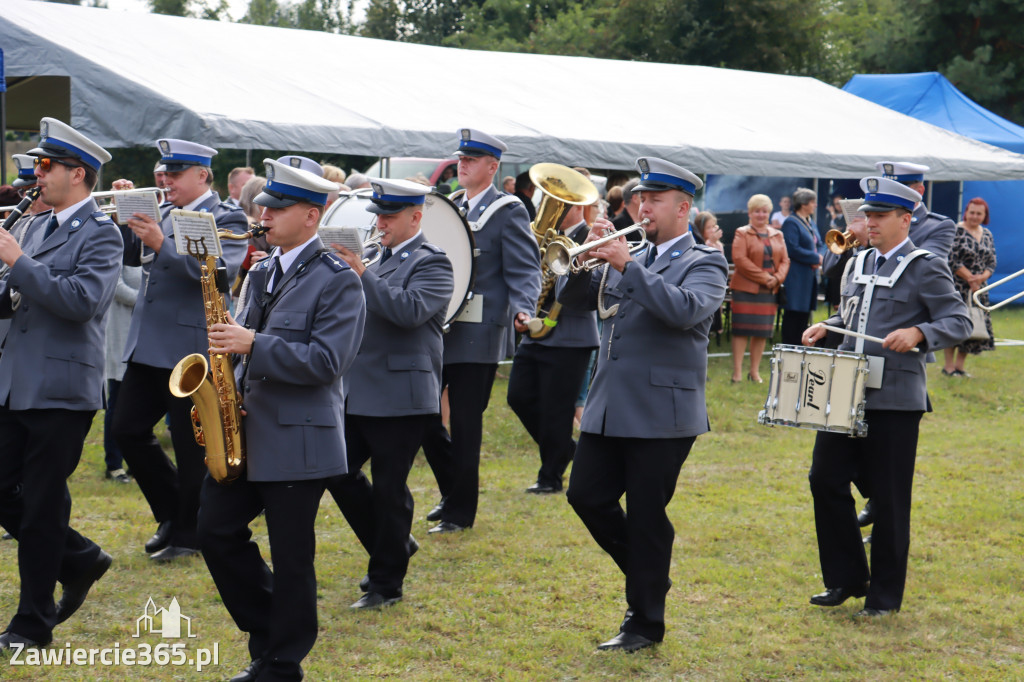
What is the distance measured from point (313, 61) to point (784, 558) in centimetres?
780

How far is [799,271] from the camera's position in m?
13.8

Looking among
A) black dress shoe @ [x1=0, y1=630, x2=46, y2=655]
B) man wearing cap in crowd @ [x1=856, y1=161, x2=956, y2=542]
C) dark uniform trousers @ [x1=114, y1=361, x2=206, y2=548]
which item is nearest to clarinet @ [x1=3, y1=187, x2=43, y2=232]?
dark uniform trousers @ [x1=114, y1=361, x2=206, y2=548]

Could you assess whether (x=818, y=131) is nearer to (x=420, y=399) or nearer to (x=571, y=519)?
(x=571, y=519)

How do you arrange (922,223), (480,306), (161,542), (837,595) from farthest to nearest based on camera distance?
1. (480,306)
2. (922,223)
3. (161,542)
4. (837,595)

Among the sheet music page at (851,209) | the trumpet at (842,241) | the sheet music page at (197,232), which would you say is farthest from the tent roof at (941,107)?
the sheet music page at (197,232)

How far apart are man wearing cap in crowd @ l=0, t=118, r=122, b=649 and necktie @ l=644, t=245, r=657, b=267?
2.31m

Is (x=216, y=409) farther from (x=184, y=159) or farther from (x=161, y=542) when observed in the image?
(x=161, y=542)

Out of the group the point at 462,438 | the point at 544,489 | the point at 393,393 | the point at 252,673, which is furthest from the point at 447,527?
the point at 252,673

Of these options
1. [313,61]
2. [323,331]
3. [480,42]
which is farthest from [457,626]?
[480,42]

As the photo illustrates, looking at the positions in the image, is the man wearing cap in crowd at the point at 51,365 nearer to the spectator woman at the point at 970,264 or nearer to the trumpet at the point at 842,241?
the trumpet at the point at 842,241

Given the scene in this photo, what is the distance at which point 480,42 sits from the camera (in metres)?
37.4

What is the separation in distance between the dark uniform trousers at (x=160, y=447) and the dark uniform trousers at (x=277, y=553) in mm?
2039

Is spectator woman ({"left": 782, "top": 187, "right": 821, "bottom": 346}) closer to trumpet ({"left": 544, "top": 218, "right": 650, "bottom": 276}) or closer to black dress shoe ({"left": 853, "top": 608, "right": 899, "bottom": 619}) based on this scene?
black dress shoe ({"left": 853, "top": 608, "right": 899, "bottom": 619})

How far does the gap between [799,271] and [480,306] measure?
7677 mm
